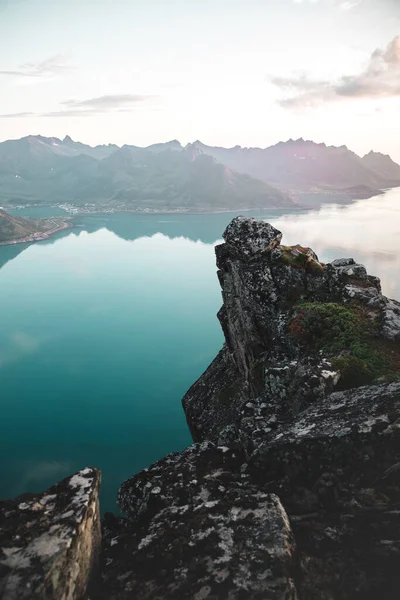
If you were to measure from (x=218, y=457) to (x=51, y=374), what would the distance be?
77.8m

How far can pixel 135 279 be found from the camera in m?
161

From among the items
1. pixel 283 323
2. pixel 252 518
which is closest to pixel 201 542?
pixel 252 518

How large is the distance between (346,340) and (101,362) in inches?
2920

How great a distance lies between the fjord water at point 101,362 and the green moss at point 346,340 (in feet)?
117

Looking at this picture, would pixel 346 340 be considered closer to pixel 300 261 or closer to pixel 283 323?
pixel 283 323

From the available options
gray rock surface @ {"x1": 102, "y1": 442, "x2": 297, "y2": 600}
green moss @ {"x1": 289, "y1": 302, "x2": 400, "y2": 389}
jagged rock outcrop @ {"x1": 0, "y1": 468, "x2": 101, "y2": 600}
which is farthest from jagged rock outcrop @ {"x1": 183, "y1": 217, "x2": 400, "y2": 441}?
jagged rock outcrop @ {"x1": 0, "y1": 468, "x2": 101, "y2": 600}

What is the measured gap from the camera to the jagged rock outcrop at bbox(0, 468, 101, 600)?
657 cm

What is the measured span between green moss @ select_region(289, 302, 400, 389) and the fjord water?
35715 mm

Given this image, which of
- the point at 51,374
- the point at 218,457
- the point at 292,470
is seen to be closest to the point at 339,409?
the point at 292,470

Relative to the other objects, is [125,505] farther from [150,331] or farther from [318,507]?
[150,331]

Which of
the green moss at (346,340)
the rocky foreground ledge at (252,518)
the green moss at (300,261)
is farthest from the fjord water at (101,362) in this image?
the rocky foreground ledge at (252,518)

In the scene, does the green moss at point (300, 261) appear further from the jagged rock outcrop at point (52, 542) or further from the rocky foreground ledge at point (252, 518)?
the jagged rock outcrop at point (52, 542)

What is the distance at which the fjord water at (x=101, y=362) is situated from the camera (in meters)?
56.1

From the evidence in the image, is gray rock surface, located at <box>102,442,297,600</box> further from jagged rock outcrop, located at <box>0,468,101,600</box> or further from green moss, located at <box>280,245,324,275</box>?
green moss, located at <box>280,245,324,275</box>
